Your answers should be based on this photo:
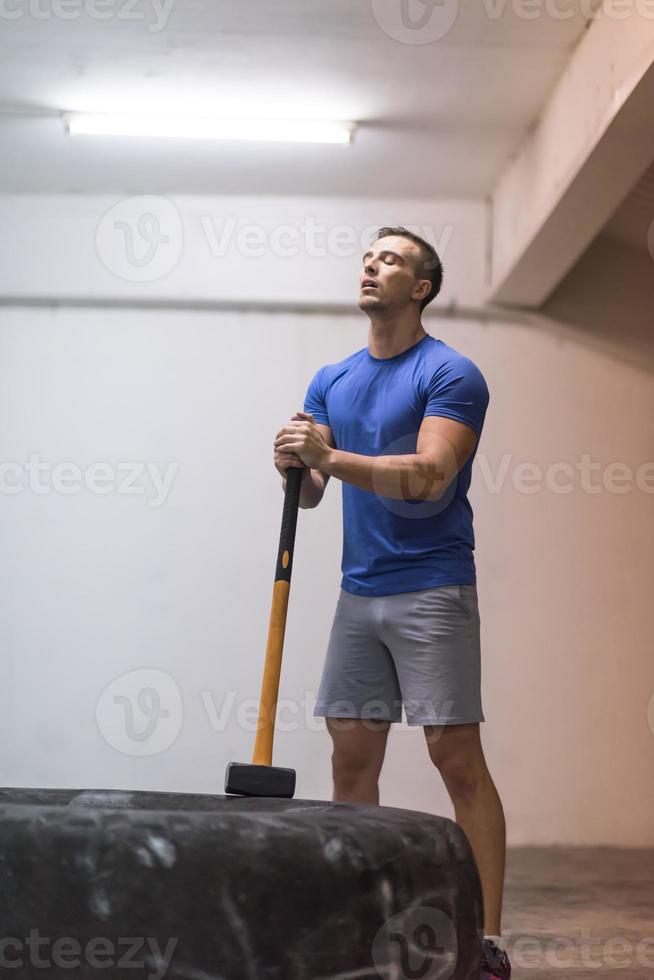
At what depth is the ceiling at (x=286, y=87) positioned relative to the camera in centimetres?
307

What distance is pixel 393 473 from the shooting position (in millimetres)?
2023

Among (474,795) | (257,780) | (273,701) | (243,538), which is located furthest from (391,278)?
(243,538)

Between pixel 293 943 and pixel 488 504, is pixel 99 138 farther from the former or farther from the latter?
pixel 293 943

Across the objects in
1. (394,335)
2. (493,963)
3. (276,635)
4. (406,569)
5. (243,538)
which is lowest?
(493,963)

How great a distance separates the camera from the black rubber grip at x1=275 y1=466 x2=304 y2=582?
202 centimetres

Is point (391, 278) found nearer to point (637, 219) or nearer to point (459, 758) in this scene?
point (459, 758)

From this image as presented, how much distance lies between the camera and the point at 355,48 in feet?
10.5

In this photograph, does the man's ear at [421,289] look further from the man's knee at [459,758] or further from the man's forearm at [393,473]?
the man's knee at [459,758]

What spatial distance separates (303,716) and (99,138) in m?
2.12

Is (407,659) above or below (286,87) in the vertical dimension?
below

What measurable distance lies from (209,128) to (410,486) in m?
2.09

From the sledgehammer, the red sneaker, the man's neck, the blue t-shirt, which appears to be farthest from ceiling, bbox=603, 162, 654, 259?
the red sneaker

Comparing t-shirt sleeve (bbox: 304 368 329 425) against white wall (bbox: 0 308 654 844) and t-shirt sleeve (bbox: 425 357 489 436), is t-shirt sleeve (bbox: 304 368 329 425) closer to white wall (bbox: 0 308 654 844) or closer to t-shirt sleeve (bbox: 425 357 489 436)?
t-shirt sleeve (bbox: 425 357 489 436)

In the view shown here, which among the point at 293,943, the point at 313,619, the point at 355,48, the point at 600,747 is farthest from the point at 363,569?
the point at 600,747
